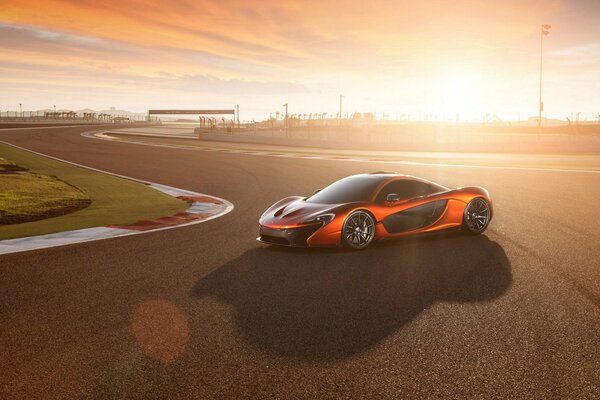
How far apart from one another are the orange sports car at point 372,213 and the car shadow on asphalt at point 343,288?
0.85 ft

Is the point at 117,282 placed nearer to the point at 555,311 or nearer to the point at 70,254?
the point at 70,254

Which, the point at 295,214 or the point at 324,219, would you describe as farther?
the point at 295,214

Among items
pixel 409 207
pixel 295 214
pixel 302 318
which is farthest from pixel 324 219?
pixel 302 318

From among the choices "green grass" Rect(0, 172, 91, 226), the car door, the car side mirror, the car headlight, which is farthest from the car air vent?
"green grass" Rect(0, 172, 91, 226)

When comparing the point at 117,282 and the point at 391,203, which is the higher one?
the point at 391,203

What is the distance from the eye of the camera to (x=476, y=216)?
32.1 feet

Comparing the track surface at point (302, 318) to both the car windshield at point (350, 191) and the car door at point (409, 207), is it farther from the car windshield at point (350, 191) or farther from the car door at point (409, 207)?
the car windshield at point (350, 191)

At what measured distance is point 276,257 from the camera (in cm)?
814

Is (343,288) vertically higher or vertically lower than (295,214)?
lower

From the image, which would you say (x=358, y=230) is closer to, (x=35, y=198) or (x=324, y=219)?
(x=324, y=219)

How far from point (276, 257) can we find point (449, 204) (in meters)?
3.21

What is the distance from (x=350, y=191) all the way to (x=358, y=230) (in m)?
0.82

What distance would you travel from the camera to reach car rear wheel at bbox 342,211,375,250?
8383 mm

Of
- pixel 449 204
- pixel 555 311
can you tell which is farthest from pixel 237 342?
pixel 449 204
